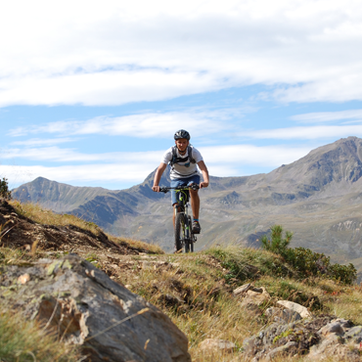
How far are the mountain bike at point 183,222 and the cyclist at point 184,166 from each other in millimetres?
136

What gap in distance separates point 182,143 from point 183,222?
2170mm

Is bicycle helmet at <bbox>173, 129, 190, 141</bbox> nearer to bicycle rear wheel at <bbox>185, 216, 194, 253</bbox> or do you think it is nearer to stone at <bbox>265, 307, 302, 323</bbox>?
bicycle rear wheel at <bbox>185, 216, 194, 253</bbox>

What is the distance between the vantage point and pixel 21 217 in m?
10.2

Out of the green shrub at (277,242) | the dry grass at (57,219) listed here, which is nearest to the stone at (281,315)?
the dry grass at (57,219)

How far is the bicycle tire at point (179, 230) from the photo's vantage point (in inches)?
412

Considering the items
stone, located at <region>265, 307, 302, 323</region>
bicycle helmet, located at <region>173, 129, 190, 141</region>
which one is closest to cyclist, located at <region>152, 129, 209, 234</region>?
bicycle helmet, located at <region>173, 129, 190, 141</region>

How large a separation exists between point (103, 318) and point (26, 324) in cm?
54

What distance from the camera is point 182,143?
399 inches

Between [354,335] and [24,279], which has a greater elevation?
[24,279]

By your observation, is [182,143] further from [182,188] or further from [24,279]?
[24,279]

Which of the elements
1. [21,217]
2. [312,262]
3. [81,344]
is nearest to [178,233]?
[21,217]

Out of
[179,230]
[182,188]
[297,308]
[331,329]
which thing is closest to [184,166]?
[182,188]

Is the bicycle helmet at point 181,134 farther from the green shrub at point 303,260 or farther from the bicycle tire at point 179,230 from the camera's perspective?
the green shrub at point 303,260

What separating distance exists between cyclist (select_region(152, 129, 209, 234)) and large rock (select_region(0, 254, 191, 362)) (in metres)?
6.62
